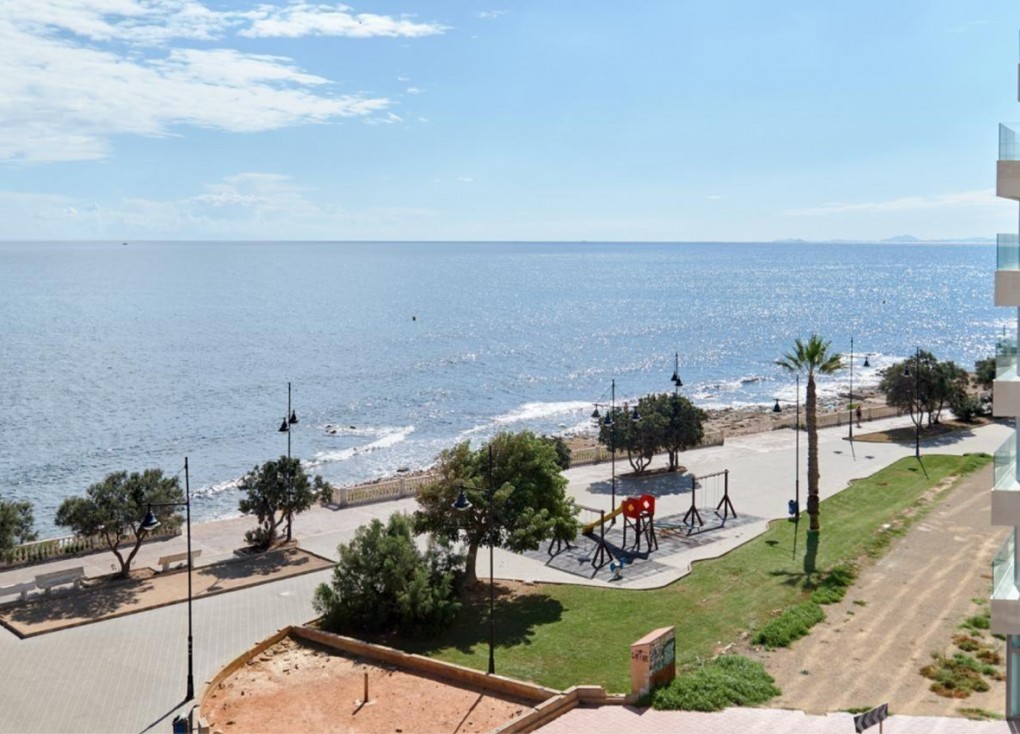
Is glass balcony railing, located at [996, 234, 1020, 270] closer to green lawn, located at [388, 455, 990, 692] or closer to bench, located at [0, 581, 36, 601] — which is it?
green lawn, located at [388, 455, 990, 692]

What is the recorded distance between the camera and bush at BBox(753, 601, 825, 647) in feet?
76.9

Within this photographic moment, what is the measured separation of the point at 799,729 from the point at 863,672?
398 centimetres

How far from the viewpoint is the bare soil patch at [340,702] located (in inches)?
764

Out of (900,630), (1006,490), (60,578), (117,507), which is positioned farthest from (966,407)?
(60,578)

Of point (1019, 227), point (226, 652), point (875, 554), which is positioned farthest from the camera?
point (875, 554)

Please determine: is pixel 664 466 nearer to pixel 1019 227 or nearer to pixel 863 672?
pixel 863 672

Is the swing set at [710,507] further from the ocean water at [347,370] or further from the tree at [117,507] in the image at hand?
the ocean water at [347,370]

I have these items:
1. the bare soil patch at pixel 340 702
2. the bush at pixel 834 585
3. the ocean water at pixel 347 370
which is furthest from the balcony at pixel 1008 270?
the ocean water at pixel 347 370

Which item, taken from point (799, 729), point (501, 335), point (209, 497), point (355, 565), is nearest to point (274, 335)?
point (501, 335)

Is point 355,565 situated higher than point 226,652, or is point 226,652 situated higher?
point 355,565

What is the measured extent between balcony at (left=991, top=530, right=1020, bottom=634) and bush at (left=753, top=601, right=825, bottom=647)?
858cm

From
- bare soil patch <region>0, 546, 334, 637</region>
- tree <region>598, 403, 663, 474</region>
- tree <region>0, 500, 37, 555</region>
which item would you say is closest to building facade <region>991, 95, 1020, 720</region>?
bare soil patch <region>0, 546, 334, 637</region>

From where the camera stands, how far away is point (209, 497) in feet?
175

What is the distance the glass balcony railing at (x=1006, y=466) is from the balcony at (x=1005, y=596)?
1452 millimetres
